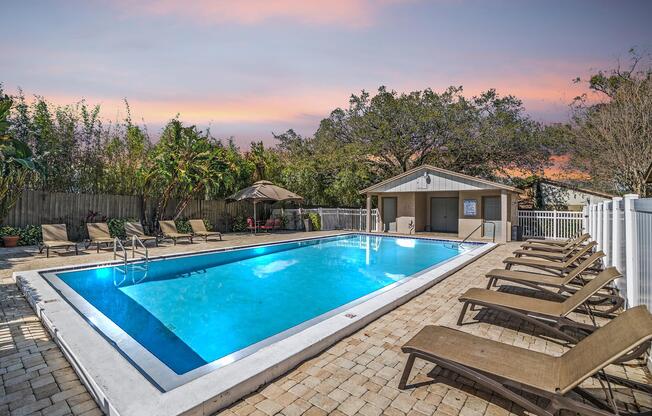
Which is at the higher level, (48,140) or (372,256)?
(48,140)

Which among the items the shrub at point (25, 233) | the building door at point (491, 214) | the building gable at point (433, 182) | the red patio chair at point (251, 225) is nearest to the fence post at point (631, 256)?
the building gable at point (433, 182)

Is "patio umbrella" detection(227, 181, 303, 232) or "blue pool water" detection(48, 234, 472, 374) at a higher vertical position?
"patio umbrella" detection(227, 181, 303, 232)

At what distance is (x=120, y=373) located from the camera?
9.80 ft

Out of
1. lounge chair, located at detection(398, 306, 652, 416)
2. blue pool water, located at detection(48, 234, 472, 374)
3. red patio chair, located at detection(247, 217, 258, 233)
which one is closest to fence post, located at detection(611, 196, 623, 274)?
lounge chair, located at detection(398, 306, 652, 416)

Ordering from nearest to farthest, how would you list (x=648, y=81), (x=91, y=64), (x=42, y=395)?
1. (x=42, y=395)
2. (x=91, y=64)
3. (x=648, y=81)

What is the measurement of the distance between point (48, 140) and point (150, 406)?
49.5 ft

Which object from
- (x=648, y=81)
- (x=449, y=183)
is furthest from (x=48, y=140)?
(x=648, y=81)

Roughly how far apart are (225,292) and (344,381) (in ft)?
17.0

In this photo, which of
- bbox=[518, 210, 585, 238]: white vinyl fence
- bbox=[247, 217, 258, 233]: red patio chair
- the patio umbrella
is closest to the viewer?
bbox=[518, 210, 585, 238]: white vinyl fence

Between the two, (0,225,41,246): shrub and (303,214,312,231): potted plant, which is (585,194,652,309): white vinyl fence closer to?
(303,214,312,231): potted plant

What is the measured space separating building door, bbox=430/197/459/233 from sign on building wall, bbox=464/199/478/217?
7.91ft

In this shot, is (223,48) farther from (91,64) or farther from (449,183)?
(449,183)

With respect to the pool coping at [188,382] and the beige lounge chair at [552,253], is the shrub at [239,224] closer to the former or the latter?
the pool coping at [188,382]

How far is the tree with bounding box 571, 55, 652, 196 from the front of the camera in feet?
59.1
